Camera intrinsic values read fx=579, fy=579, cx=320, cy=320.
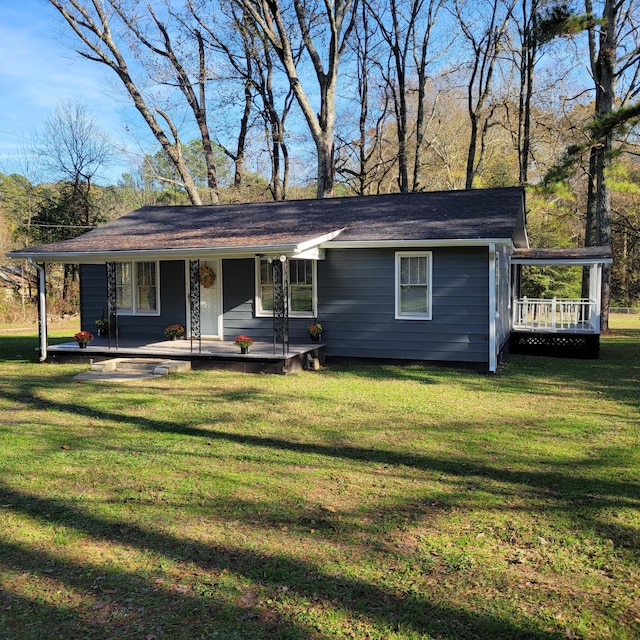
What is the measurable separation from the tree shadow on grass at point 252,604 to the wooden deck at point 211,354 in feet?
22.1

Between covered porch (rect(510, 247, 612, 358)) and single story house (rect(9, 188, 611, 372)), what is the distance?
64mm

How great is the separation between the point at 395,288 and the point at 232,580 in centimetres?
867

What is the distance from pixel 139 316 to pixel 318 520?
Result: 10.3 metres

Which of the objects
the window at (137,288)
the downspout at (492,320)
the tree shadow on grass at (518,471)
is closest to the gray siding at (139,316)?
the window at (137,288)

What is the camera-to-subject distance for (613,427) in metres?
6.80

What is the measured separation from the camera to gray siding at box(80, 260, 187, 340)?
43.0 ft

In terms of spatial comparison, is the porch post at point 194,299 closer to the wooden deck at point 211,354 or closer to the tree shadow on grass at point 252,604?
the wooden deck at point 211,354

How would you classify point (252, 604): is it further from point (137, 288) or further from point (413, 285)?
point (137, 288)

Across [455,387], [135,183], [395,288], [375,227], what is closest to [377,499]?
[455,387]

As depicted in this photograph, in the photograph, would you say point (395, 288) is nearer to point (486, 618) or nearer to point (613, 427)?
point (613, 427)

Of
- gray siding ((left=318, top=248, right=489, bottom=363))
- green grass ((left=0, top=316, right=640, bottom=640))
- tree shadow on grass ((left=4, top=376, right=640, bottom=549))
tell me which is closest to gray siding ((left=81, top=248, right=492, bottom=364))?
gray siding ((left=318, top=248, right=489, bottom=363))

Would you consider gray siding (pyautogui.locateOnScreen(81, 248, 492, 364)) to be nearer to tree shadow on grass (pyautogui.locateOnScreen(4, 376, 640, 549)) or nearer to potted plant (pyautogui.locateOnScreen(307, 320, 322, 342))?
potted plant (pyautogui.locateOnScreen(307, 320, 322, 342))

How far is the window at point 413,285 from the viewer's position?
11.3 metres

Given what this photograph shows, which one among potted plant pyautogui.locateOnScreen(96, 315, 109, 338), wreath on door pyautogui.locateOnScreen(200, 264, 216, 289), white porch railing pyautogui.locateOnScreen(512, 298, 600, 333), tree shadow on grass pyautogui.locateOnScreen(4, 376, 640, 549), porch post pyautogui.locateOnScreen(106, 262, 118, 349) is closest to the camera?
tree shadow on grass pyautogui.locateOnScreen(4, 376, 640, 549)
